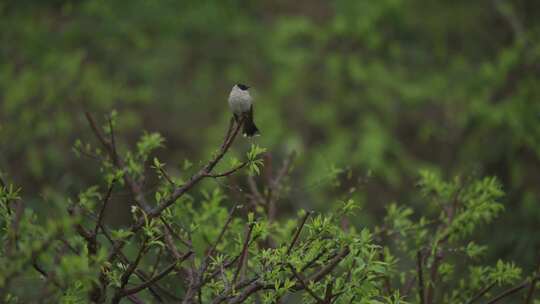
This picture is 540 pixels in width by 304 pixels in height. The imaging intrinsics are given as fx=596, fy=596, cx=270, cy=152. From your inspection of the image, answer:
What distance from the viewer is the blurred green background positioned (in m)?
7.89

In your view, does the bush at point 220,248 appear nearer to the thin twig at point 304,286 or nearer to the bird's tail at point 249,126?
the thin twig at point 304,286

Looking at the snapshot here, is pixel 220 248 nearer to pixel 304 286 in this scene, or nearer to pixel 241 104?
pixel 241 104

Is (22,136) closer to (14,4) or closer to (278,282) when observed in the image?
(14,4)

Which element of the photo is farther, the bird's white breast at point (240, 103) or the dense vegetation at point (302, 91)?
the dense vegetation at point (302, 91)

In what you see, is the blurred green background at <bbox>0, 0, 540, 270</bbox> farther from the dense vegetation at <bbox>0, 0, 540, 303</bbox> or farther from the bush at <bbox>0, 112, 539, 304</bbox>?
the bush at <bbox>0, 112, 539, 304</bbox>

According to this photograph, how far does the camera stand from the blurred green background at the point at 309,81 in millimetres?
7887

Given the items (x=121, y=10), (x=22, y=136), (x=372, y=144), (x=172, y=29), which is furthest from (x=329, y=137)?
(x=22, y=136)

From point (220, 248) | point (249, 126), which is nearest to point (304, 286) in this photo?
point (220, 248)

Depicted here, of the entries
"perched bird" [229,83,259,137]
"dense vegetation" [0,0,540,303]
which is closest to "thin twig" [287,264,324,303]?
"perched bird" [229,83,259,137]

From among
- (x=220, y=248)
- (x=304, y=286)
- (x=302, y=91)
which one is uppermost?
(x=302, y=91)

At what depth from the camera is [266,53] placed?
10250 mm

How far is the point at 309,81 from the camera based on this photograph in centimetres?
1030

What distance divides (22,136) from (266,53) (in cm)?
456

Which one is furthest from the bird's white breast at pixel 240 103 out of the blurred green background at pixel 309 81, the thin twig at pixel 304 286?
the blurred green background at pixel 309 81
